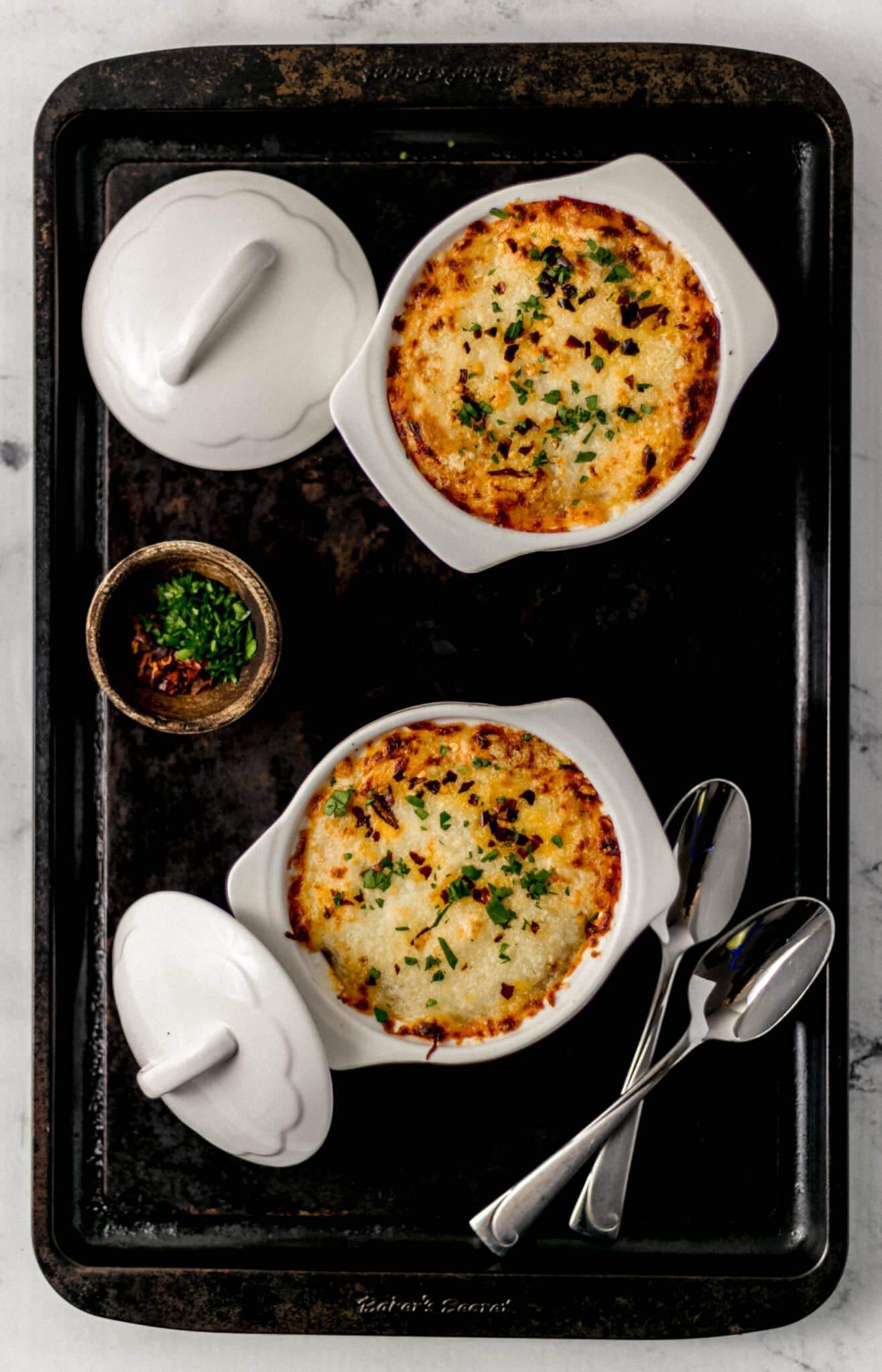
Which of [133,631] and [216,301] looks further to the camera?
[133,631]

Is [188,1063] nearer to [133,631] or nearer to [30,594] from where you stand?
[133,631]

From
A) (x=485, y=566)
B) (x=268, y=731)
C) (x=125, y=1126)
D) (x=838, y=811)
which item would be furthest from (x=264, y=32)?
(x=125, y=1126)

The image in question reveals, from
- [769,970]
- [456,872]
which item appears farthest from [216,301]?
[769,970]

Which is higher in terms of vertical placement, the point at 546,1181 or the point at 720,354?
the point at 720,354

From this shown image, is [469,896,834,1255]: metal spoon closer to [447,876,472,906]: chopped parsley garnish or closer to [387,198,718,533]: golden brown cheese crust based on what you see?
[447,876,472,906]: chopped parsley garnish

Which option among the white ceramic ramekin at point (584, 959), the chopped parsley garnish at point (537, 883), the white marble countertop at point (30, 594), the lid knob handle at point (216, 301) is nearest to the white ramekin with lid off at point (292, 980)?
the white ceramic ramekin at point (584, 959)

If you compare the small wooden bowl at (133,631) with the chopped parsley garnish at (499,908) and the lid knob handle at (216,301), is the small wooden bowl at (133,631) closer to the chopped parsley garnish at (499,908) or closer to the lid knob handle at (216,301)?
the lid knob handle at (216,301)
